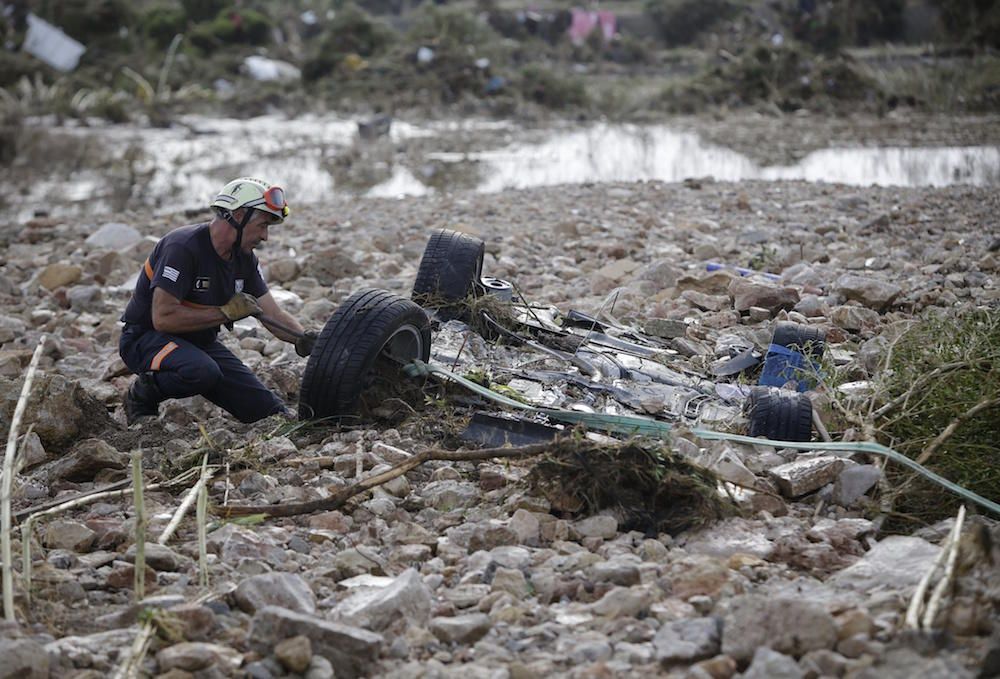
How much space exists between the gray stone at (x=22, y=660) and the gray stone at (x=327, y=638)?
0.52 metres

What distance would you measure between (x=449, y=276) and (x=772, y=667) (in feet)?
10.7

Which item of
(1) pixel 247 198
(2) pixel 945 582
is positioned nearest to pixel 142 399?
(1) pixel 247 198

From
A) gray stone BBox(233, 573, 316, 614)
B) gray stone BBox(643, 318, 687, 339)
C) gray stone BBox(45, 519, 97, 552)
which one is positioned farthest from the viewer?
gray stone BBox(643, 318, 687, 339)

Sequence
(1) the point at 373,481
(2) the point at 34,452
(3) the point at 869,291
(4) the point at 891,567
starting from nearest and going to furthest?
(4) the point at 891,567
(1) the point at 373,481
(2) the point at 34,452
(3) the point at 869,291

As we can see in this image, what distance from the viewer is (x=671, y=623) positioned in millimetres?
2873

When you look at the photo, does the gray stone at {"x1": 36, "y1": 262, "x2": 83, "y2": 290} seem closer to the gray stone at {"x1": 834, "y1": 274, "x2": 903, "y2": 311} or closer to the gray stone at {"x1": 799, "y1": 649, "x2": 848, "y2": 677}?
the gray stone at {"x1": 834, "y1": 274, "x2": 903, "y2": 311}

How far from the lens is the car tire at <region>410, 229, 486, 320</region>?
542cm

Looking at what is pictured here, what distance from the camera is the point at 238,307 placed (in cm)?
501

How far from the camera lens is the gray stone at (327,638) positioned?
2.75m

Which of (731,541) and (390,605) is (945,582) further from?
(390,605)

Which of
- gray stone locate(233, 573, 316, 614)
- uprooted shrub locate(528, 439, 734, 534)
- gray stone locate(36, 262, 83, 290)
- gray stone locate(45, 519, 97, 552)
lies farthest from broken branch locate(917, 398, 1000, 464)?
gray stone locate(36, 262, 83, 290)

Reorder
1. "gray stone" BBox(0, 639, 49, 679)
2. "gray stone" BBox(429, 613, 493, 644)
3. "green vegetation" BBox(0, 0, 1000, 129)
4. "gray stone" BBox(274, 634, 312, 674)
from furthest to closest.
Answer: "green vegetation" BBox(0, 0, 1000, 129) < "gray stone" BBox(429, 613, 493, 644) < "gray stone" BBox(274, 634, 312, 674) < "gray stone" BBox(0, 639, 49, 679)

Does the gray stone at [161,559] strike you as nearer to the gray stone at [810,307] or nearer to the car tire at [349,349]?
the car tire at [349,349]

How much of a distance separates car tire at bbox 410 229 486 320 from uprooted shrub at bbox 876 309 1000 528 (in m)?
2.12
